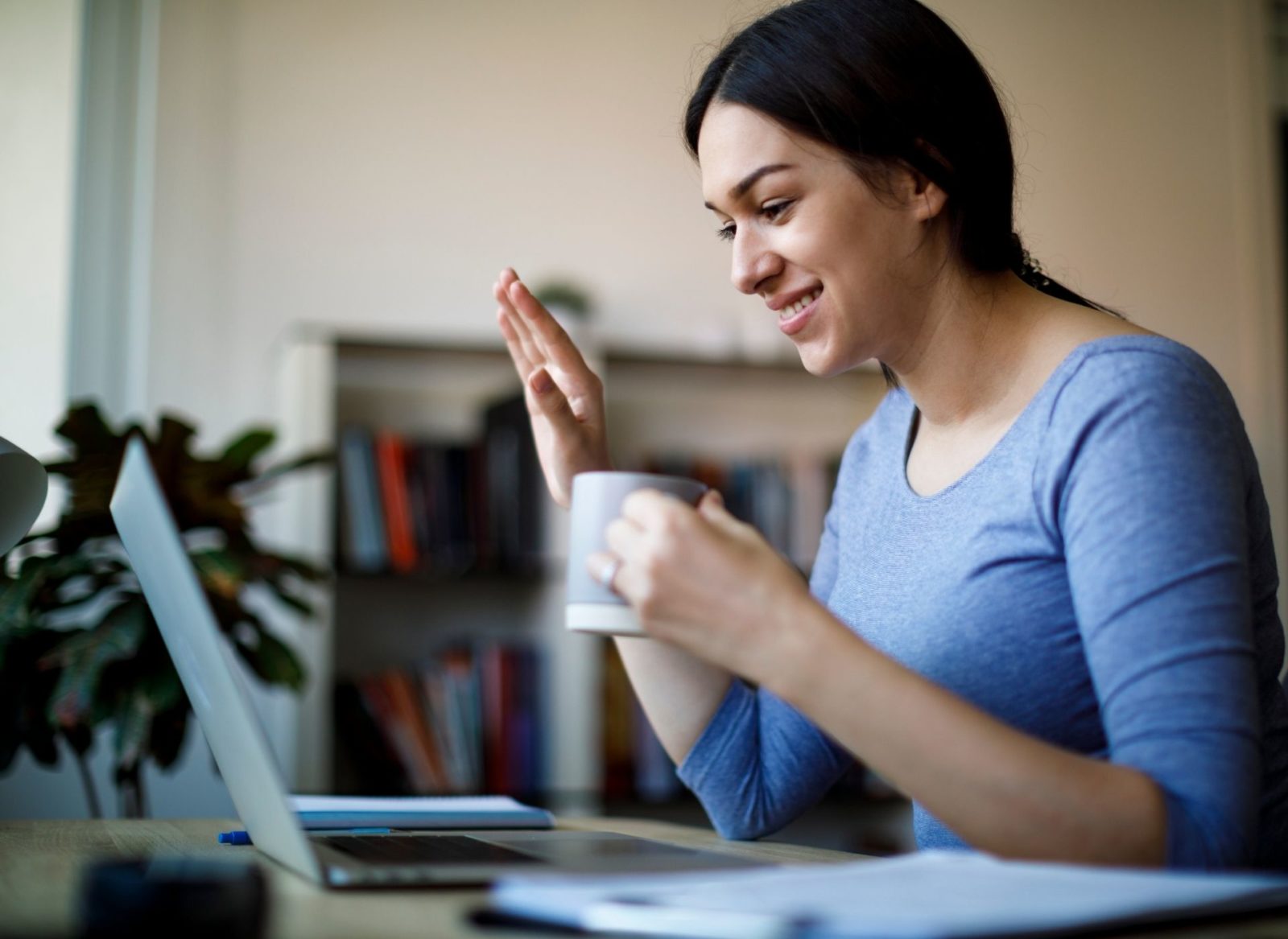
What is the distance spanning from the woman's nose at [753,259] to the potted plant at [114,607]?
118 cm

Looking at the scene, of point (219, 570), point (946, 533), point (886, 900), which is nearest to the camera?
point (886, 900)

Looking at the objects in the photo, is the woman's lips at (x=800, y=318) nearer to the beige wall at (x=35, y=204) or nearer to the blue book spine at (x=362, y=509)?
the blue book spine at (x=362, y=509)

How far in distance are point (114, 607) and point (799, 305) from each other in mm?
1430

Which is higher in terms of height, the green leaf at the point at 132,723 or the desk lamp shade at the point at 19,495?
the desk lamp shade at the point at 19,495

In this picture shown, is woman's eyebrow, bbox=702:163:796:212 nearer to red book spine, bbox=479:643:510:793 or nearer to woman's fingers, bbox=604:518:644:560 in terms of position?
woman's fingers, bbox=604:518:644:560

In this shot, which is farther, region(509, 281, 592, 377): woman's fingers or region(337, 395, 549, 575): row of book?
region(337, 395, 549, 575): row of book

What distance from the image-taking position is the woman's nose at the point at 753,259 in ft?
4.00

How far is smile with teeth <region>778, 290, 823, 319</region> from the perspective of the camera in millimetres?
1227

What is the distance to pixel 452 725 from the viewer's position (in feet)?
9.44

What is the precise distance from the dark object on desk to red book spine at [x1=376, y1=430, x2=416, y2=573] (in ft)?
6.83

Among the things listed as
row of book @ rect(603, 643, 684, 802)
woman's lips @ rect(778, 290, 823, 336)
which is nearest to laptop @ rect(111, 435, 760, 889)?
woman's lips @ rect(778, 290, 823, 336)

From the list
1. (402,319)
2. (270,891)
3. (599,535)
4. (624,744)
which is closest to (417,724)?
(624,744)

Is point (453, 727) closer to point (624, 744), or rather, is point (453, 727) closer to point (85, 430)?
point (624, 744)

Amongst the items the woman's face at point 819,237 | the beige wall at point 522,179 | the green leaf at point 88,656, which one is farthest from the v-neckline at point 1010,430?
the beige wall at point 522,179
